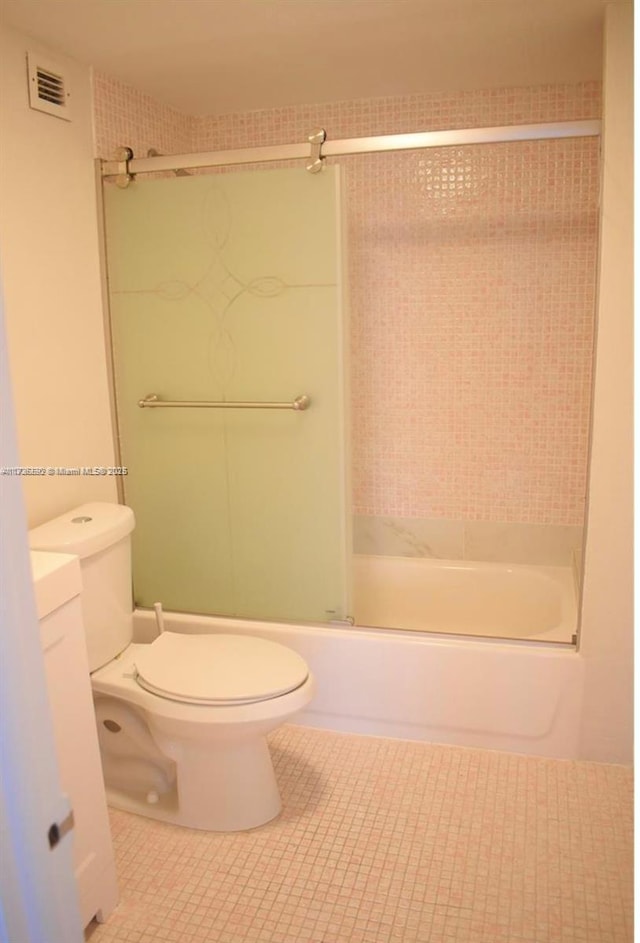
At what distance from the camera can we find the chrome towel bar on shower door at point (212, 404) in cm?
245

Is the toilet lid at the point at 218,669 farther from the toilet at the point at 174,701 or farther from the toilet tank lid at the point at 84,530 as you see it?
the toilet tank lid at the point at 84,530

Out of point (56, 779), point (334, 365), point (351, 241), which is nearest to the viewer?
point (56, 779)

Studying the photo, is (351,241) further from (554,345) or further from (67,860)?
(67,860)

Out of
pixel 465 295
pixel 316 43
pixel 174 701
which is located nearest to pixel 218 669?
pixel 174 701

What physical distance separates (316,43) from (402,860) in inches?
89.9

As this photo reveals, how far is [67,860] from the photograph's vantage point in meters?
0.76

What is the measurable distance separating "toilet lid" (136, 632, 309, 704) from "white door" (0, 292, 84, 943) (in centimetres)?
128

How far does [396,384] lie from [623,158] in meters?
1.28

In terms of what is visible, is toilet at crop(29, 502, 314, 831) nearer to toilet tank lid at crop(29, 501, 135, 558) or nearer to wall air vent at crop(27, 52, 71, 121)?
toilet tank lid at crop(29, 501, 135, 558)

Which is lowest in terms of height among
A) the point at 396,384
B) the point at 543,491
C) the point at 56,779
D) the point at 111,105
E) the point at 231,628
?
the point at 231,628

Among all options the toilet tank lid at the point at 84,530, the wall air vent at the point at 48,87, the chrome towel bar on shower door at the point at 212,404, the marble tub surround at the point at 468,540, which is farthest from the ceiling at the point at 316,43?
the marble tub surround at the point at 468,540

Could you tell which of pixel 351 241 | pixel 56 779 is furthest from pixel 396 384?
pixel 56 779

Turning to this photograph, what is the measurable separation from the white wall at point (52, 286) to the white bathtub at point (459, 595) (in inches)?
45.3

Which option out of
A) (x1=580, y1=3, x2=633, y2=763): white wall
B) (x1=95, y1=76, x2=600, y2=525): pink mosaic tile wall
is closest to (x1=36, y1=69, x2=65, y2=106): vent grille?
(x1=95, y1=76, x2=600, y2=525): pink mosaic tile wall
